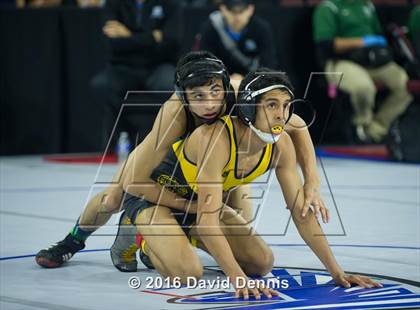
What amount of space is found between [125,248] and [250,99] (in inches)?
45.9

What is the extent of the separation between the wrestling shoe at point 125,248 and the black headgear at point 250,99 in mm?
939

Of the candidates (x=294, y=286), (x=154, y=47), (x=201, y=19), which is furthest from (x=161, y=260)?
(x=201, y=19)

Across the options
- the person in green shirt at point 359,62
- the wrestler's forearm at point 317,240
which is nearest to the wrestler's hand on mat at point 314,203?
the wrestler's forearm at point 317,240

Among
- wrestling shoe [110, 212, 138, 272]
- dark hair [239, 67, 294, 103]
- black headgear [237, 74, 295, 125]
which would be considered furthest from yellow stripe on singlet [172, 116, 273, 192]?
wrestling shoe [110, 212, 138, 272]

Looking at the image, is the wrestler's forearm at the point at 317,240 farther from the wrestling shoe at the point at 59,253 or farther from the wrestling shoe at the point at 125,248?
the wrestling shoe at the point at 59,253

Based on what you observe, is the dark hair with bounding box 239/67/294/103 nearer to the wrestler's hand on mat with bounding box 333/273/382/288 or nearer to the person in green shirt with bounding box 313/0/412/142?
the wrestler's hand on mat with bounding box 333/273/382/288

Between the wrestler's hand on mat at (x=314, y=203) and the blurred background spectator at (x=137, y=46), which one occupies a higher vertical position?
the blurred background spectator at (x=137, y=46)

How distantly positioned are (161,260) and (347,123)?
23.9 ft

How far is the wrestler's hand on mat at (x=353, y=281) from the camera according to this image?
5.03 m

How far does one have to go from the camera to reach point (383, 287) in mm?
5047

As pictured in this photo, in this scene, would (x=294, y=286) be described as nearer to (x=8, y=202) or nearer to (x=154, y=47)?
(x=8, y=202)

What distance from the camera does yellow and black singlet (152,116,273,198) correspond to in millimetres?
5145

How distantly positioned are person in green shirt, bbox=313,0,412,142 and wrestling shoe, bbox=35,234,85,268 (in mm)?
6258

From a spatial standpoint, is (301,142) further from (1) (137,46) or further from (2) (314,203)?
(1) (137,46)
